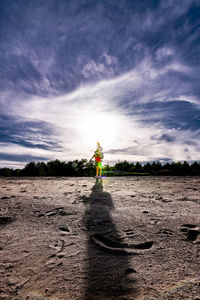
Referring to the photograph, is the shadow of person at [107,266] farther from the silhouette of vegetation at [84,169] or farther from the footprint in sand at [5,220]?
the silhouette of vegetation at [84,169]

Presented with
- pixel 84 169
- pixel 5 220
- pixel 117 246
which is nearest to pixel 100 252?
pixel 117 246

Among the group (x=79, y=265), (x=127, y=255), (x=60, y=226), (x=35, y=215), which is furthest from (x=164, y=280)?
(x=35, y=215)

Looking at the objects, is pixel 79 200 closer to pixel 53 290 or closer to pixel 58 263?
pixel 58 263

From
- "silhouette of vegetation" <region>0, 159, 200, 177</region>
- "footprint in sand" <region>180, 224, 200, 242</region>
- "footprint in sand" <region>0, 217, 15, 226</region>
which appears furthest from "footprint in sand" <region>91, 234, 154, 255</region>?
"silhouette of vegetation" <region>0, 159, 200, 177</region>

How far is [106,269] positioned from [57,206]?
2197mm

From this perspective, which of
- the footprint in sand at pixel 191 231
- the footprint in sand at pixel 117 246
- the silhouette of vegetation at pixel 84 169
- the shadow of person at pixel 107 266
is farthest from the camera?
the silhouette of vegetation at pixel 84 169

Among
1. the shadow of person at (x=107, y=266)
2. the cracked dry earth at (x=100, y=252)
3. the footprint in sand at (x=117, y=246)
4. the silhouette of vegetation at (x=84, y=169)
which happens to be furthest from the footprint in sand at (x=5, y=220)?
the silhouette of vegetation at (x=84, y=169)

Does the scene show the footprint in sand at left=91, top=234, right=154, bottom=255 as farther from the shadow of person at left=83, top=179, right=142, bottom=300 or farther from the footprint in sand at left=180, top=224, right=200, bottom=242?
the footprint in sand at left=180, top=224, right=200, bottom=242

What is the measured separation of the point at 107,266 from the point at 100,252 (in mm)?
247

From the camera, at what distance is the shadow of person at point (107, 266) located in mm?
1372

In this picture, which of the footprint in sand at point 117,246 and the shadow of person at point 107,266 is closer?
the shadow of person at point 107,266

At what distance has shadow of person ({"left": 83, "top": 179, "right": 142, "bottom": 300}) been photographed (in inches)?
54.0

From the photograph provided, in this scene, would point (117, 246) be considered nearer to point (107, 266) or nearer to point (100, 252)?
point (100, 252)

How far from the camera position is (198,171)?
9.62 meters
